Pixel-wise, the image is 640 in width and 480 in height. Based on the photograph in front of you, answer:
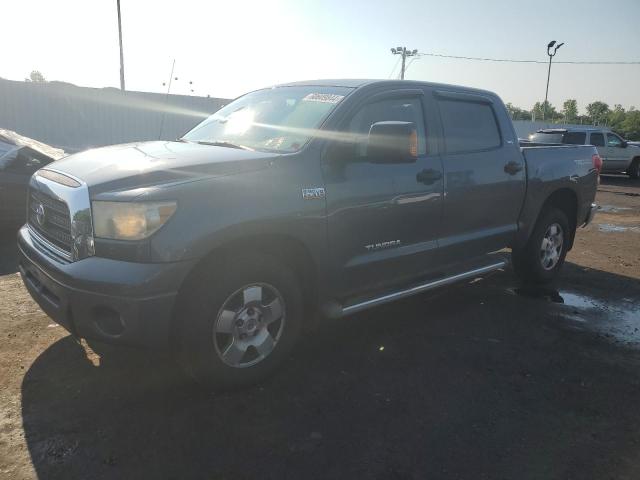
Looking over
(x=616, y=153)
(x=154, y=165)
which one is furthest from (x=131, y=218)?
(x=616, y=153)

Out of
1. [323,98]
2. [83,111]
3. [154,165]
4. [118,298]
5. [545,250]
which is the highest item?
[83,111]

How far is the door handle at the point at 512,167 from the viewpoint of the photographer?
4.74 meters

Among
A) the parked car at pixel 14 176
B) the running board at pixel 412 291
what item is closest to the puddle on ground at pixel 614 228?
the running board at pixel 412 291

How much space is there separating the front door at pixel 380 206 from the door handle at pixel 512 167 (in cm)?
101

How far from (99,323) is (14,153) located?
4.72 metres

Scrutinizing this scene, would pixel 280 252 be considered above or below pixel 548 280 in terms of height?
above

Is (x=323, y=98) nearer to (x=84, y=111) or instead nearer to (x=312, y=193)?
(x=312, y=193)

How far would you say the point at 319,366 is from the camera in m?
3.59

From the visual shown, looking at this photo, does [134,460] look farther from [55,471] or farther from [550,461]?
[550,461]

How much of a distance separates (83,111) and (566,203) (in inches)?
606

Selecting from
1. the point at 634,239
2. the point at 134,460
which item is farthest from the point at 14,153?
the point at 634,239

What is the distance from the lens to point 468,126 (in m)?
4.58

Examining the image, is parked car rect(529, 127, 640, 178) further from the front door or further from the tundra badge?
the tundra badge

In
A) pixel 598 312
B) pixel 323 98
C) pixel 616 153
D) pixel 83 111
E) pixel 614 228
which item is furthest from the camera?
pixel 616 153
